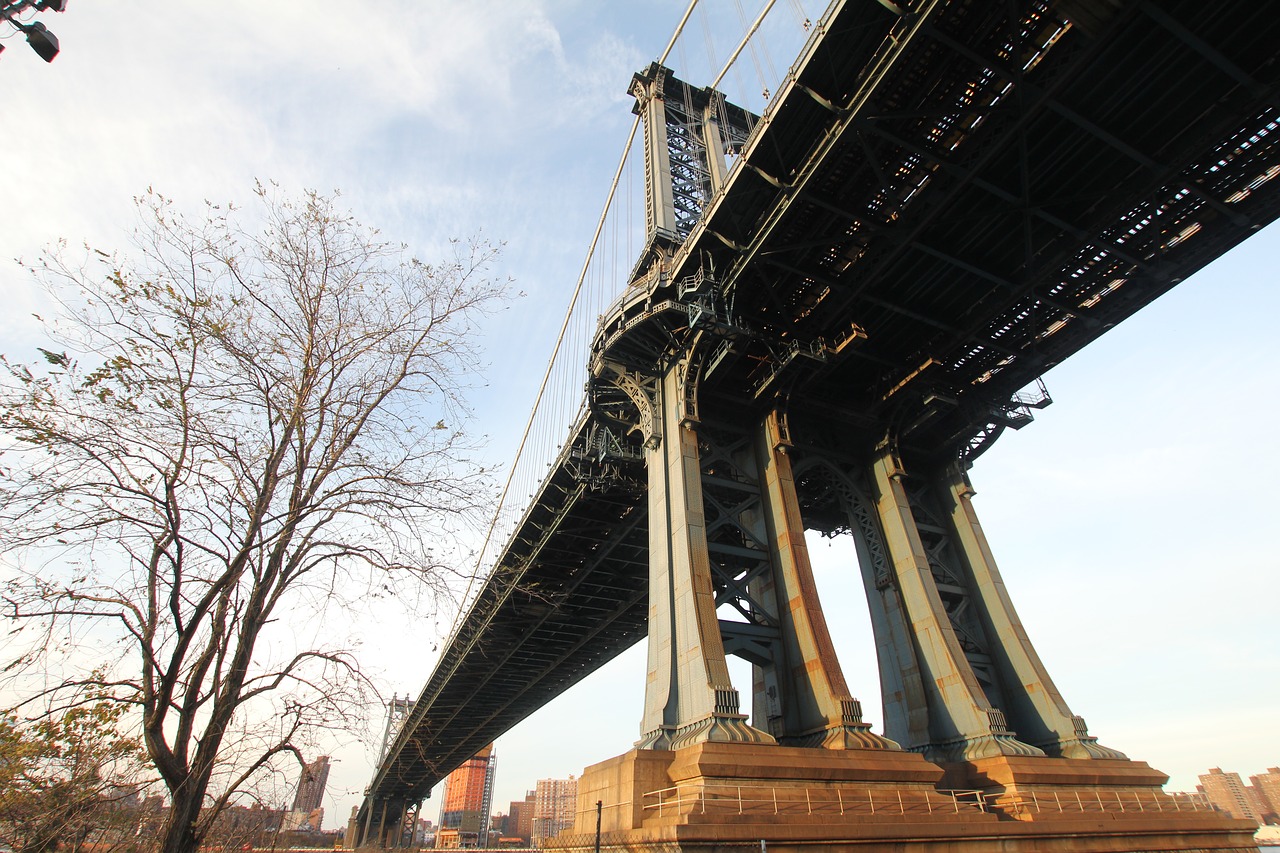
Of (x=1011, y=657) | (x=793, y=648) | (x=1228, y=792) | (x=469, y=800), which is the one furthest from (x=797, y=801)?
(x=1228, y=792)

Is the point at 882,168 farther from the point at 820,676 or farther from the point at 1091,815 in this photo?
the point at 1091,815

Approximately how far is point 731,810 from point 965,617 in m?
13.7

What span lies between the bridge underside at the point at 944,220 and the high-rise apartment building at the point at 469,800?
546ft

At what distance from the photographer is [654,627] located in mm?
16641

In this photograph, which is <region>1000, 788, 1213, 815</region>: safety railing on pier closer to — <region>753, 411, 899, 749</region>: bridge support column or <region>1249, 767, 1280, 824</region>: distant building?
<region>753, 411, 899, 749</region>: bridge support column

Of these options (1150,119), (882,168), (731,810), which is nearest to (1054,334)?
(1150,119)

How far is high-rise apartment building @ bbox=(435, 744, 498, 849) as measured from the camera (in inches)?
6481

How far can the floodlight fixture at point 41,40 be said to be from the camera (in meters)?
5.12

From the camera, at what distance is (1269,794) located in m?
142

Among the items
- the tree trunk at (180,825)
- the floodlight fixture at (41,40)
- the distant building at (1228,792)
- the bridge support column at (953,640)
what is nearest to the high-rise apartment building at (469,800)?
the bridge support column at (953,640)

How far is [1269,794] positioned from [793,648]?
646ft

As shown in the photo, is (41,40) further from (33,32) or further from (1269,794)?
(1269,794)

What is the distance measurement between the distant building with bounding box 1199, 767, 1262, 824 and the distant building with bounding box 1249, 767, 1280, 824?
6.49 feet

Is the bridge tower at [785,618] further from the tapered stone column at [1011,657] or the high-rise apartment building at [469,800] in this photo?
the high-rise apartment building at [469,800]
